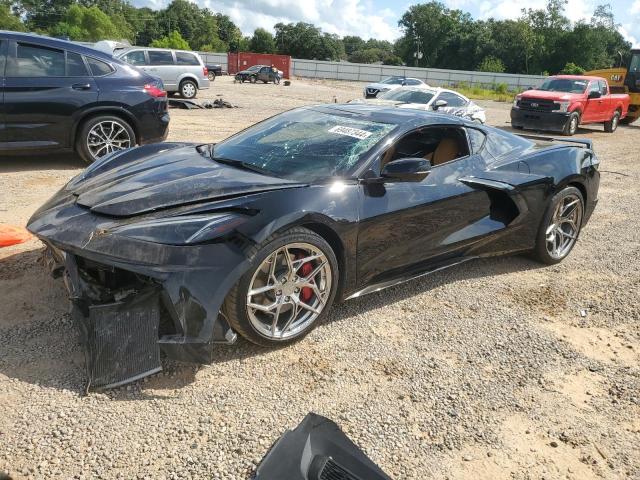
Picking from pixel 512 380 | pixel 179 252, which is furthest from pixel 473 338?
pixel 179 252

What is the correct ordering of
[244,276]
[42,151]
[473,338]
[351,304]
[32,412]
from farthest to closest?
[42,151] → [351,304] → [473,338] → [244,276] → [32,412]

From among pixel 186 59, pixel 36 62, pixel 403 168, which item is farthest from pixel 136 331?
pixel 186 59

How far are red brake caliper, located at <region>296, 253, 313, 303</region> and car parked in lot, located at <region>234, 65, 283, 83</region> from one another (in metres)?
33.1

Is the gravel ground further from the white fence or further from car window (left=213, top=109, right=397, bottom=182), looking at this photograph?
the white fence

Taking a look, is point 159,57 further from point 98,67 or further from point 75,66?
point 75,66

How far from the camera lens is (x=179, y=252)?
2572mm

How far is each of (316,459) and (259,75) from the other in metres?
35.2

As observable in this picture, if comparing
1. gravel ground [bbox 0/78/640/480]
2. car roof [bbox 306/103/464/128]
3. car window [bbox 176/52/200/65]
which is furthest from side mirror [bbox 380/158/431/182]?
car window [bbox 176/52/200/65]

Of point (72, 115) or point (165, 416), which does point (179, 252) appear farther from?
point (72, 115)

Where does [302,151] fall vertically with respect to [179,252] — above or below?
above

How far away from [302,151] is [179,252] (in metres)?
1.29

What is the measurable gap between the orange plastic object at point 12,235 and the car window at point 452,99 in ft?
36.7

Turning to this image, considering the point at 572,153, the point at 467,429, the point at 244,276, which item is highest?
the point at 572,153

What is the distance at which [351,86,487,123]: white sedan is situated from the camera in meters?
13.3
